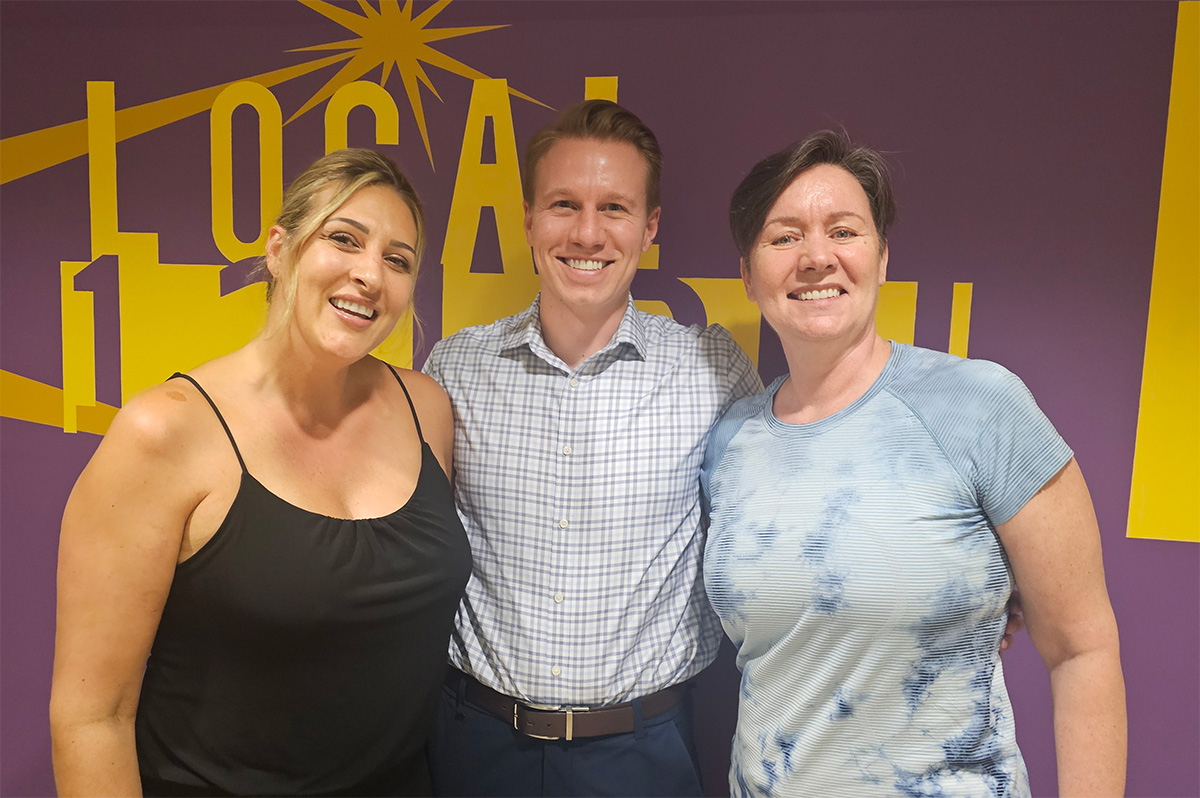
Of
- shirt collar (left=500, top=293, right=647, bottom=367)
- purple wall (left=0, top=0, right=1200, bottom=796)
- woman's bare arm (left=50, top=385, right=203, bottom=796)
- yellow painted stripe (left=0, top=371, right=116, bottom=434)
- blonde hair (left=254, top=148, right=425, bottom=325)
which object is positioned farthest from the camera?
yellow painted stripe (left=0, top=371, right=116, bottom=434)

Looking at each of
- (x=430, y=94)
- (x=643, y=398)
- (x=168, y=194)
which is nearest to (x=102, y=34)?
(x=168, y=194)

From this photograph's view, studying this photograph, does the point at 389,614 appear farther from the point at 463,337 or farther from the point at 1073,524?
the point at 1073,524

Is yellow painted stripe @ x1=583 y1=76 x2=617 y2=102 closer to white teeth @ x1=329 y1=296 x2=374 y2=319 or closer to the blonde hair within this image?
the blonde hair

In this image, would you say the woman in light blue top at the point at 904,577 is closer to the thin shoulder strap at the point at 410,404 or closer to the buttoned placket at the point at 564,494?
the buttoned placket at the point at 564,494

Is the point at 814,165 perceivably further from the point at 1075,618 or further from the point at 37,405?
the point at 37,405

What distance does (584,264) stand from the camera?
188cm

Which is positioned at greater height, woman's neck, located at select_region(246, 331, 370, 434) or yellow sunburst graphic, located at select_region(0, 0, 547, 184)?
yellow sunburst graphic, located at select_region(0, 0, 547, 184)

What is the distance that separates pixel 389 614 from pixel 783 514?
880 mm

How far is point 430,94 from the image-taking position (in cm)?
228

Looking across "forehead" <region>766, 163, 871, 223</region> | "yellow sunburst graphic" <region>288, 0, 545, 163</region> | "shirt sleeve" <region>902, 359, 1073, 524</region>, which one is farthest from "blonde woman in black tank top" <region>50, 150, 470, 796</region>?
"shirt sleeve" <region>902, 359, 1073, 524</region>

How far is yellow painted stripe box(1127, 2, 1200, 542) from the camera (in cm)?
199

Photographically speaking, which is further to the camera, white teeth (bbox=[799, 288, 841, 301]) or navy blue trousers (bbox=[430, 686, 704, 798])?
navy blue trousers (bbox=[430, 686, 704, 798])

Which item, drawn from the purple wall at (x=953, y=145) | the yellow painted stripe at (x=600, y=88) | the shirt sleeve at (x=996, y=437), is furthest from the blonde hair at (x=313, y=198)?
the shirt sleeve at (x=996, y=437)

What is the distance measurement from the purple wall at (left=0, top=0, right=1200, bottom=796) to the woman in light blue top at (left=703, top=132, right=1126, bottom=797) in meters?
0.64
